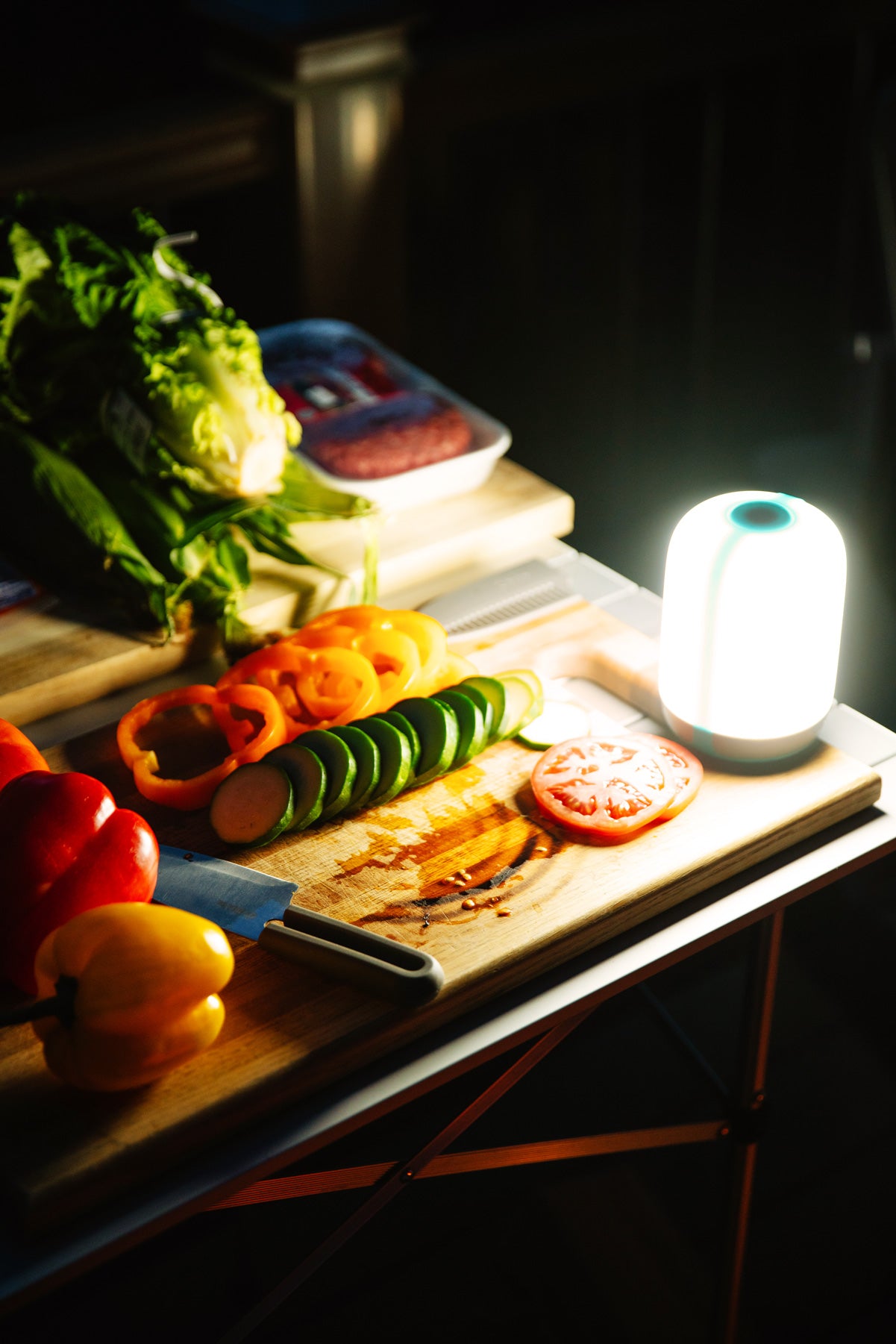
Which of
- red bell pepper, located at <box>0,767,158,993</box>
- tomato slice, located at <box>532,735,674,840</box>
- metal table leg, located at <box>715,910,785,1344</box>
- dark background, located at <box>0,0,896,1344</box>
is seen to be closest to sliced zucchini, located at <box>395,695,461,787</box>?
tomato slice, located at <box>532,735,674,840</box>

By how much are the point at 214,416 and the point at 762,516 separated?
29.7 inches

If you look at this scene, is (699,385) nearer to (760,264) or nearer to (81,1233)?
(760,264)

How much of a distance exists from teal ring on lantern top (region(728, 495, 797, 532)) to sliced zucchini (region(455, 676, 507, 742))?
1.08ft

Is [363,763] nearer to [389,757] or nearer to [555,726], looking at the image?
[389,757]

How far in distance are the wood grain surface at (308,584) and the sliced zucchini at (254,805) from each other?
0.39 metres

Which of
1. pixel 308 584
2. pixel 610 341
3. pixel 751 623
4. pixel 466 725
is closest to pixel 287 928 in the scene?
pixel 466 725

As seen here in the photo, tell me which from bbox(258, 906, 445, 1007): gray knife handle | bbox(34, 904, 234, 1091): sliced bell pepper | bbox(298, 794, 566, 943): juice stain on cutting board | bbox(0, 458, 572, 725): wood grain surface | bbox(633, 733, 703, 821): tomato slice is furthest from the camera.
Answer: bbox(0, 458, 572, 725): wood grain surface

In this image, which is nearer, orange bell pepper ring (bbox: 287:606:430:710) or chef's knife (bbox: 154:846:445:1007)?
chef's knife (bbox: 154:846:445:1007)

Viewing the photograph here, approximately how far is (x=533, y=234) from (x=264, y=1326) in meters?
2.30

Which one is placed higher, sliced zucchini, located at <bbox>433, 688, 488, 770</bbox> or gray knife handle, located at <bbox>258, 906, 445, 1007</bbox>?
sliced zucchini, located at <bbox>433, 688, 488, 770</bbox>

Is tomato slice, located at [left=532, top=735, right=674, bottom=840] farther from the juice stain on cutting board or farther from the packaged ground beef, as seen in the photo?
the packaged ground beef

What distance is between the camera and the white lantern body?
4.68 ft

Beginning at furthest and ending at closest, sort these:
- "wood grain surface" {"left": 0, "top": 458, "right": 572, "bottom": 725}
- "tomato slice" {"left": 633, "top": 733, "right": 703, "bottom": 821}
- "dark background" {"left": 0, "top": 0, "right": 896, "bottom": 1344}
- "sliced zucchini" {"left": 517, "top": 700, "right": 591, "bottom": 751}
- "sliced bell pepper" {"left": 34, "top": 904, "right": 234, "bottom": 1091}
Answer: "dark background" {"left": 0, "top": 0, "right": 896, "bottom": 1344} → "wood grain surface" {"left": 0, "top": 458, "right": 572, "bottom": 725} → "sliced zucchini" {"left": 517, "top": 700, "right": 591, "bottom": 751} → "tomato slice" {"left": 633, "top": 733, "right": 703, "bottom": 821} → "sliced bell pepper" {"left": 34, "top": 904, "right": 234, "bottom": 1091}

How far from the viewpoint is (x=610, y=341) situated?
3.30 meters
